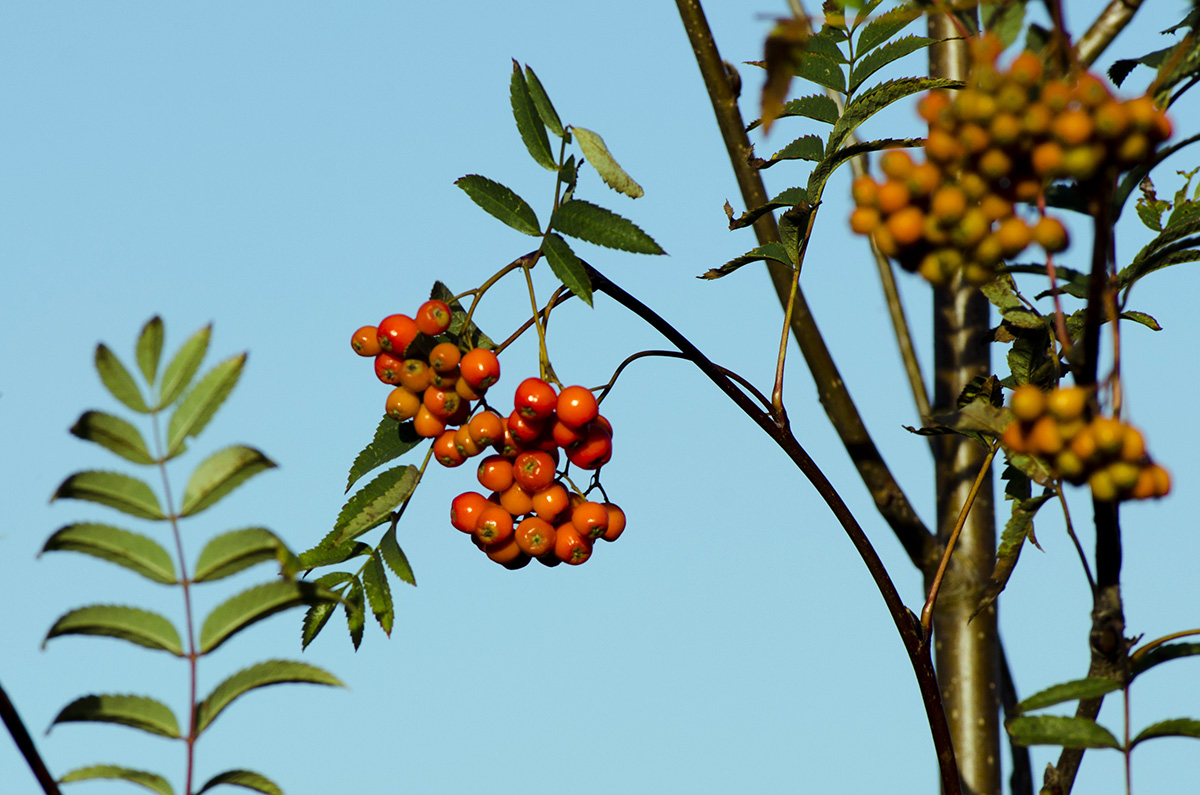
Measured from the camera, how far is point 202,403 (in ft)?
4.65

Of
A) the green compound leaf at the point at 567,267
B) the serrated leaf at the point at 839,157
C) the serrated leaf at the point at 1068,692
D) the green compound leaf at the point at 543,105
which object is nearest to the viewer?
the serrated leaf at the point at 1068,692

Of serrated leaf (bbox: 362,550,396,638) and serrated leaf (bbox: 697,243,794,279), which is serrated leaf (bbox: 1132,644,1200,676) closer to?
serrated leaf (bbox: 697,243,794,279)

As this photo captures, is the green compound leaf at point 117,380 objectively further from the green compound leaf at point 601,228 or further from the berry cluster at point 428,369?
the green compound leaf at point 601,228

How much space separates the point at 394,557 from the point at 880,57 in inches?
52.3

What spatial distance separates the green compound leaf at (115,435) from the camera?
1393mm

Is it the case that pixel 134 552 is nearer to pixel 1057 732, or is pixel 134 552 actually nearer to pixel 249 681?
pixel 249 681

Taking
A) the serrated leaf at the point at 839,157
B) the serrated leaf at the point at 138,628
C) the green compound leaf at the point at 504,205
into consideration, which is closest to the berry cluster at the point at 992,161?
the serrated leaf at the point at 839,157

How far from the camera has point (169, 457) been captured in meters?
1.43

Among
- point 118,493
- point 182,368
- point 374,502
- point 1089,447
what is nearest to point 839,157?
point 1089,447

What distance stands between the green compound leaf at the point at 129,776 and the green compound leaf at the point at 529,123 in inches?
44.4

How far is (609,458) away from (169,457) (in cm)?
87

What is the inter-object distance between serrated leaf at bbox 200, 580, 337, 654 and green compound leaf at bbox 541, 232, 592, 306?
608mm

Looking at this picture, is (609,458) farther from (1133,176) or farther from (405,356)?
(1133,176)

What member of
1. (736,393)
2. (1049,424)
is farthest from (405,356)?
(1049,424)
